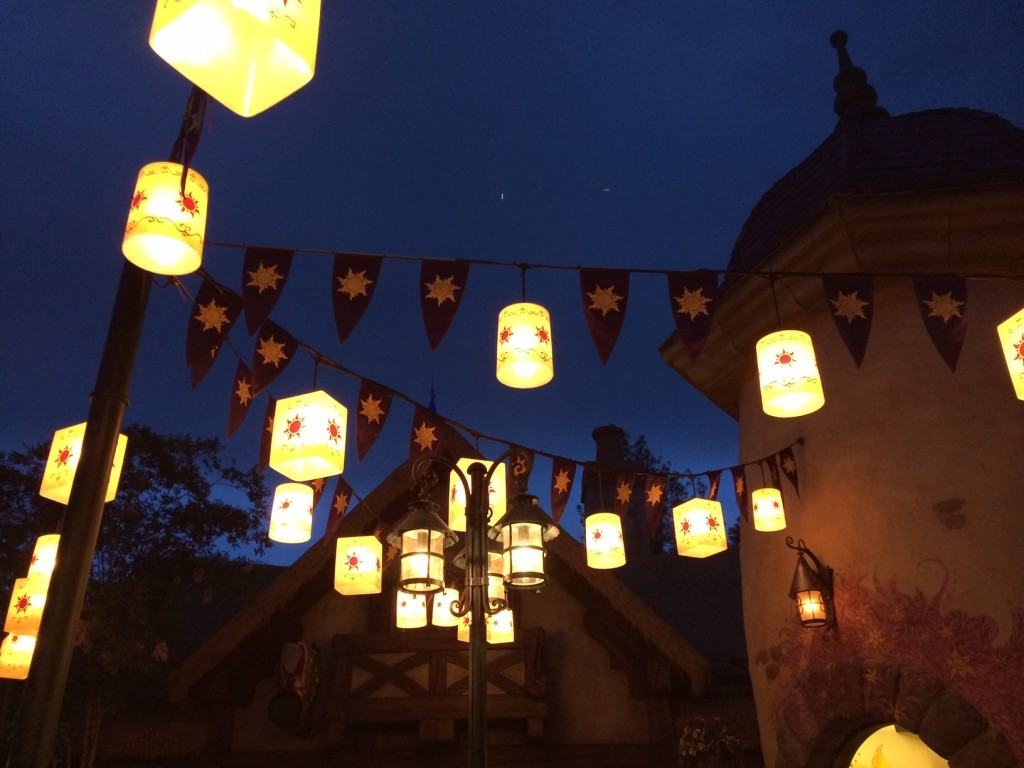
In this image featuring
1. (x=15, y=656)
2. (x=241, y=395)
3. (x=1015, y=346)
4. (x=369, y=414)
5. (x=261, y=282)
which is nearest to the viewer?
(x=1015, y=346)

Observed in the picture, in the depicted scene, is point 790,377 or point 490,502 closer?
point 790,377

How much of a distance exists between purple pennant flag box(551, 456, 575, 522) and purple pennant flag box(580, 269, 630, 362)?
2612 millimetres

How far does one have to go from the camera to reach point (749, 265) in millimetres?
9188

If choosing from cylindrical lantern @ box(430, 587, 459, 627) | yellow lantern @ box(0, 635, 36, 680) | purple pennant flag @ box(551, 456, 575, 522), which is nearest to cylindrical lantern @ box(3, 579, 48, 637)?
yellow lantern @ box(0, 635, 36, 680)

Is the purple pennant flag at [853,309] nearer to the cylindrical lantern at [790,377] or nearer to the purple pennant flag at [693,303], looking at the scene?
the cylindrical lantern at [790,377]

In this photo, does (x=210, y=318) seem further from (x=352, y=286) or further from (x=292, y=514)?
(x=292, y=514)

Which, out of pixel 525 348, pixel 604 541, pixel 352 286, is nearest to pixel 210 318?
pixel 352 286

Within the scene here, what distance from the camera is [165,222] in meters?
3.81

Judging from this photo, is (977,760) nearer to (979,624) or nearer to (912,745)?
(979,624)

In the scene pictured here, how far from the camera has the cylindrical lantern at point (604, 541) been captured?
9.05 m

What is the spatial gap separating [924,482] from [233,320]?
19.6 feet

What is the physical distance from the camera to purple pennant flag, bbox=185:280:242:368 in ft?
17.3

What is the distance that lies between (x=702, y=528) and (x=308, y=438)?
16.2 feet

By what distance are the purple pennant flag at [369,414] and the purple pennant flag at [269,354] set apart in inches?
36.6
